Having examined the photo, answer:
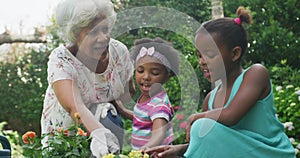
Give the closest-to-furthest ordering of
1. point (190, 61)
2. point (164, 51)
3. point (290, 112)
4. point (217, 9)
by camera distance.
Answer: point (164, 51), point (290, 112), point (190, 61), point (217, 9)

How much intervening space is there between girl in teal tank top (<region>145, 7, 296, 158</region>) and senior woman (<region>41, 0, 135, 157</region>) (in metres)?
0.42

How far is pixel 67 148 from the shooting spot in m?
2.49

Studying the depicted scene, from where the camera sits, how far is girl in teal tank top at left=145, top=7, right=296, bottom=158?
8.41 feet

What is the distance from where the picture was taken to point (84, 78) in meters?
3.00

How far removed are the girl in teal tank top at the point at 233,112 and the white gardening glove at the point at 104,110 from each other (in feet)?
1.52

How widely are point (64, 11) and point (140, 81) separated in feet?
1.79

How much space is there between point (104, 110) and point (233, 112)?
764 millimetres

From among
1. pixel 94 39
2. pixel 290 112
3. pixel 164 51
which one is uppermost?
pixel 94 39

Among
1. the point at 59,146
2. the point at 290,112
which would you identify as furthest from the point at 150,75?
the point at 290,112

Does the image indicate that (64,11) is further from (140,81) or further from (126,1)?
(126,1)

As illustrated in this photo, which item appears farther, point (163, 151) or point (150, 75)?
point (150, 75)

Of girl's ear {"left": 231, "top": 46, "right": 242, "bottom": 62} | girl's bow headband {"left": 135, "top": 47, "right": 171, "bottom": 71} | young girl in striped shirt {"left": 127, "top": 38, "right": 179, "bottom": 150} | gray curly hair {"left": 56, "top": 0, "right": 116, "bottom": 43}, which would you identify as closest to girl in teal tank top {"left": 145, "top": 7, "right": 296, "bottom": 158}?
girl's ear {"left": 231, "top": 46, "right": 242, "bottom": 62}

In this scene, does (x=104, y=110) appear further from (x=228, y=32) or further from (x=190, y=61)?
(x=190, y=61)

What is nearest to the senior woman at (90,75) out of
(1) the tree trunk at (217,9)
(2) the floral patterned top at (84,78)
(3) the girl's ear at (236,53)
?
(2) the floral patterned top at (84,78)
